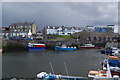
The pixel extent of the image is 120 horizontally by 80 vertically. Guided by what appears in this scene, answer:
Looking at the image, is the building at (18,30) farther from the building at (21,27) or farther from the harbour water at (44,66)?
the harbour water at (44,66)

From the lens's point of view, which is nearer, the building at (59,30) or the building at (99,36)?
the building at (99,36)

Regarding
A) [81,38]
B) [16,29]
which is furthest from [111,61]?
[16,29]

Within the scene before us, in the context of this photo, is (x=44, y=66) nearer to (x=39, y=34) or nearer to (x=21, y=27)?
(x=39, y=34)

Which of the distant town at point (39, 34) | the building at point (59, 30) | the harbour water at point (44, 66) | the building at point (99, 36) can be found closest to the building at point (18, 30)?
the distant town at point (39, 34)

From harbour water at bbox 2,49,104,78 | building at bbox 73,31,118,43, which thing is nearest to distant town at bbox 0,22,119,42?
building at bbox 73,31,118,43

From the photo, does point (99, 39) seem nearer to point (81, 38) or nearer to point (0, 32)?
point (81, 38)

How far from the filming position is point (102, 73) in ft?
30.8

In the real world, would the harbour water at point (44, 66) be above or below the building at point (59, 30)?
below

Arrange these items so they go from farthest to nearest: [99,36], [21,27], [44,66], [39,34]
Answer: [39,34] → [21,27] → [99,36] → [44,66]

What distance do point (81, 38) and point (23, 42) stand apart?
1808 cm

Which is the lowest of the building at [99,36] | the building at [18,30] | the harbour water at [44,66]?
the harbour water at [44,66]

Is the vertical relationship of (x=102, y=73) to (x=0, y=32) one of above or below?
below

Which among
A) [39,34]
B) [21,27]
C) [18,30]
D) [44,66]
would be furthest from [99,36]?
[44,66]

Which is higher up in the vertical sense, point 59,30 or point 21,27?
point 21,27
